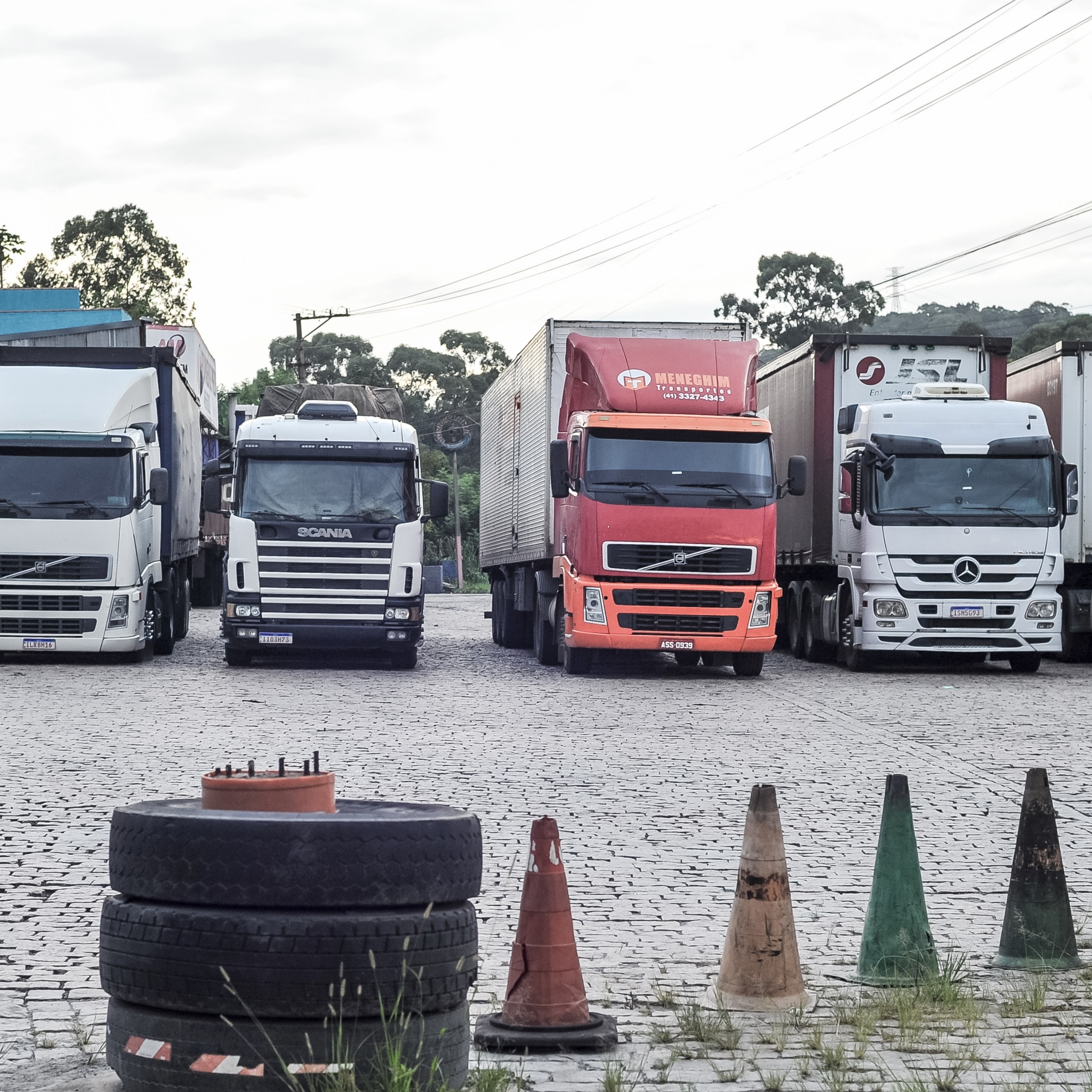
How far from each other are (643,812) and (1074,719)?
299 inches

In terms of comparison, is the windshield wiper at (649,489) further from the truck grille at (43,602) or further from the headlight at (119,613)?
the truck grille at (43,602)

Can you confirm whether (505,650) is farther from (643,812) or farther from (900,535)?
(643,812)

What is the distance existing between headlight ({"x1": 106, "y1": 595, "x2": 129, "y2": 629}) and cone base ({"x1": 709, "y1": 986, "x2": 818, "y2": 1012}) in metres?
16.7

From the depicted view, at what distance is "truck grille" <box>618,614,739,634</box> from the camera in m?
20.2

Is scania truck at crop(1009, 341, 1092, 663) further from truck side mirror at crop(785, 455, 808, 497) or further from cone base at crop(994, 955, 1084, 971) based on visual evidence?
cone base at crop(994, 955, 1084, 971)

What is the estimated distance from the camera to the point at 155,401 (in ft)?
76.4

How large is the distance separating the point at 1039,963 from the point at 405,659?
1614 cm

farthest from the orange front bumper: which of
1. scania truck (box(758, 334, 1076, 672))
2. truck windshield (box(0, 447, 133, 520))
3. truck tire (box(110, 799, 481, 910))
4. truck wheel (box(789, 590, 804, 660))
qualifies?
truck tire (box(110, 799, 481, 910))

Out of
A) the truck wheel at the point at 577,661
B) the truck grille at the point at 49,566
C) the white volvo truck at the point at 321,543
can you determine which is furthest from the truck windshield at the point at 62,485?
the truck wheel at the point at 577,661

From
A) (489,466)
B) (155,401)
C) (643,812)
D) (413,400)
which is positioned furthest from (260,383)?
(643,812)

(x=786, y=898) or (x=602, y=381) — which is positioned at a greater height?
(x=602, y=381)

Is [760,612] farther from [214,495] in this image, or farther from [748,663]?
[214,495]

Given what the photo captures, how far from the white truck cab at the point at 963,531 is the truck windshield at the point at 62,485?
31.7 ft

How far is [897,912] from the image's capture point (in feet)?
20.0
